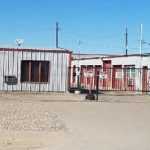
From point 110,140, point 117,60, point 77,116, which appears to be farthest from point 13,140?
point 117,60

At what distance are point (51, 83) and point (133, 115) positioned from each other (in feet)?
64.8

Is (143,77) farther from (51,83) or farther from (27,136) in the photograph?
(27,136)

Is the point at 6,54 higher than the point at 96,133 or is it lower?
higher

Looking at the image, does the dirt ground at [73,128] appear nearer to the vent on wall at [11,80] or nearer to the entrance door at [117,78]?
the vent on wall at [11,80]

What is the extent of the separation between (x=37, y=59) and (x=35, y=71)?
911 millimetres

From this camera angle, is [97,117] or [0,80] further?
[0,80]

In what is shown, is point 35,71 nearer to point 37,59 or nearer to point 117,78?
point 37,59

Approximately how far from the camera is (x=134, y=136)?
648 inches

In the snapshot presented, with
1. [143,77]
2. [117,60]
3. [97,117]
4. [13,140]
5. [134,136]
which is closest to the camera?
[13,140]

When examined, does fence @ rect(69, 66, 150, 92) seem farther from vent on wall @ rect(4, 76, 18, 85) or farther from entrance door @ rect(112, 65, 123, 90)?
vent on wall @ rect(4, 76, 18, 85)

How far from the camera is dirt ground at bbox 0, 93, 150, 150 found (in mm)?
14547

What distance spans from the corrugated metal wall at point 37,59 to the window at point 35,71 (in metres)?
0.29

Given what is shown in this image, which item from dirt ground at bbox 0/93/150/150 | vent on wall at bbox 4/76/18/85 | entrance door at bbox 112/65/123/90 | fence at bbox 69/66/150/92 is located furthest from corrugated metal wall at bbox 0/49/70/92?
dirt ground at bbox 0/93/150/150

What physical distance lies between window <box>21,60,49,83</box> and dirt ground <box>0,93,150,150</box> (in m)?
15.9
